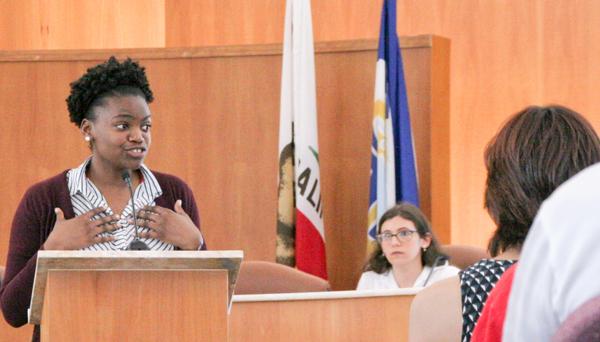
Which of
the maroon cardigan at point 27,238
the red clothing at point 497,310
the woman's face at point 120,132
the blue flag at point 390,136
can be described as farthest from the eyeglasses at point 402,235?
the red clothing at point 497,310

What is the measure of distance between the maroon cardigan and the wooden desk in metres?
1.37

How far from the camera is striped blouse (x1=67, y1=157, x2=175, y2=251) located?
2869 mm

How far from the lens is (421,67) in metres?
6.82

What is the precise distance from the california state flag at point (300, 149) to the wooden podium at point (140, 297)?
3980mm

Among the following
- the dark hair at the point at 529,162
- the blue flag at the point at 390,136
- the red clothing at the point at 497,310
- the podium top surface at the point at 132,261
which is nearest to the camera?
the red clothing at the point at 497,310

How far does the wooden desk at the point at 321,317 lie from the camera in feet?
13.7

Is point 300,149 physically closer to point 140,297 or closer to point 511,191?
point 140,297

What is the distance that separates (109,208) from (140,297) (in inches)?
16.8

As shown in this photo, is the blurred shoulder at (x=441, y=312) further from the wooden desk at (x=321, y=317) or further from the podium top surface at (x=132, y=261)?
the wooden desk at (x=321, y=317)

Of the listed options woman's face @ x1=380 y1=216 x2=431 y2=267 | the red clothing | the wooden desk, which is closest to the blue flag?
woman's face @ x1=380 y1=216 x2=431 y2=267

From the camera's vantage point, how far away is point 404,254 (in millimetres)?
5664

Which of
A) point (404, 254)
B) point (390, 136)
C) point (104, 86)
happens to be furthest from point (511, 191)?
point (390, 136)

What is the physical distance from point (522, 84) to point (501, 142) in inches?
242

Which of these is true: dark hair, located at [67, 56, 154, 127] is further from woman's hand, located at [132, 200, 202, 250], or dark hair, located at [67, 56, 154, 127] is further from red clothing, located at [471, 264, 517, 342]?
red clothing, located at [471, 264, 517, 342]
